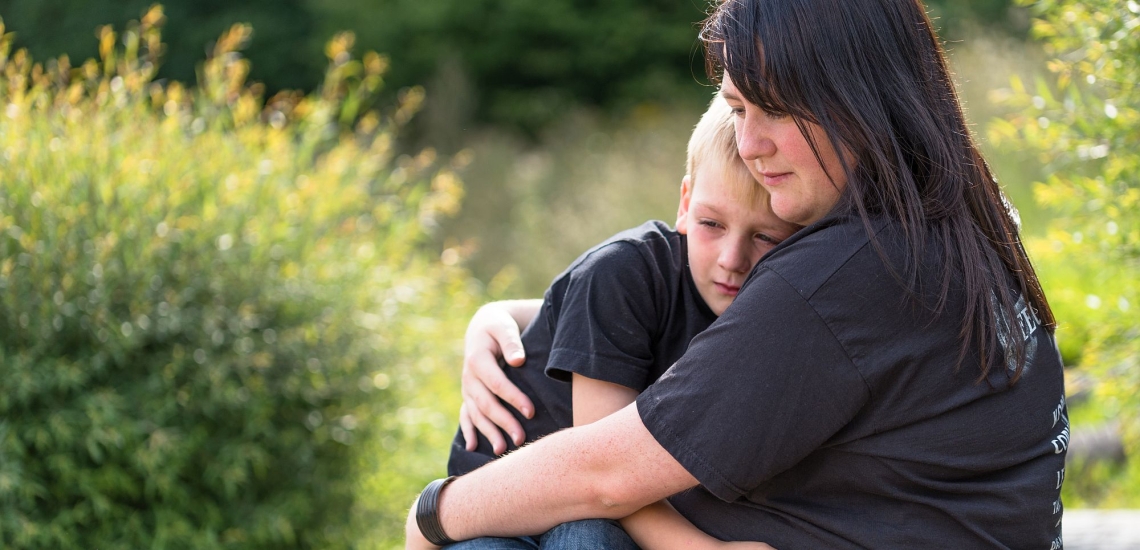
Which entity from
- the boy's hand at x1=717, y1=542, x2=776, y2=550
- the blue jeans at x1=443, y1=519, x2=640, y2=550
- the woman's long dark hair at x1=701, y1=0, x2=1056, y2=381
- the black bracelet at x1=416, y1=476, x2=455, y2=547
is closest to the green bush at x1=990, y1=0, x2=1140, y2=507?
the woman's long dark hair at x1=701, y1=0, x2=1056, y2=381

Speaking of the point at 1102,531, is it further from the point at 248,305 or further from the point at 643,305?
the point at 248,305

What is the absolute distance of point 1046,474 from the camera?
1.68m

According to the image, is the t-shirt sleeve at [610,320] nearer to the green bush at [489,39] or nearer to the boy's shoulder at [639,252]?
the boy's shoulder at [639,252]

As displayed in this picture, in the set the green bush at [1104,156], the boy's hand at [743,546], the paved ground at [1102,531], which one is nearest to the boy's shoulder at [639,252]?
the boy's hand at [743,546]

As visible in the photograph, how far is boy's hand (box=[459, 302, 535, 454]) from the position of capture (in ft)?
6.95

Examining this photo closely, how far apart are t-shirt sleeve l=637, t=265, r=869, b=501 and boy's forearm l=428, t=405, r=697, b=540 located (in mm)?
63

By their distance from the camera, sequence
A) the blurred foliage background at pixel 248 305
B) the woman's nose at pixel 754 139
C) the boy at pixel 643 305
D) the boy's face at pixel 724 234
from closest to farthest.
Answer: the woman's nose at pixel 754 139 → the boy at pixel 643 305 → the boy's face at pixel 724 234 → the blurred foliage background at pixel 248 305

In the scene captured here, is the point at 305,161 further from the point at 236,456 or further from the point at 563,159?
the point at 563,159

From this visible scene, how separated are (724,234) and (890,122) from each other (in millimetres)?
447

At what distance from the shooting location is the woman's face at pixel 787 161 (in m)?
1.71

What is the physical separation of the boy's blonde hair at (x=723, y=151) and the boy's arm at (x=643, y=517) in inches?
16.8

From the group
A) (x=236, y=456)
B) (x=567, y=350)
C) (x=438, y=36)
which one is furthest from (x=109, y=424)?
(x=438, y=36)

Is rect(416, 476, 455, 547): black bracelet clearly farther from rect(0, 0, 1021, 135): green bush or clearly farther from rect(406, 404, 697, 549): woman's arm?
rect(0, 0, 1021, 135): green bush

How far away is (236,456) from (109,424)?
0.43m
